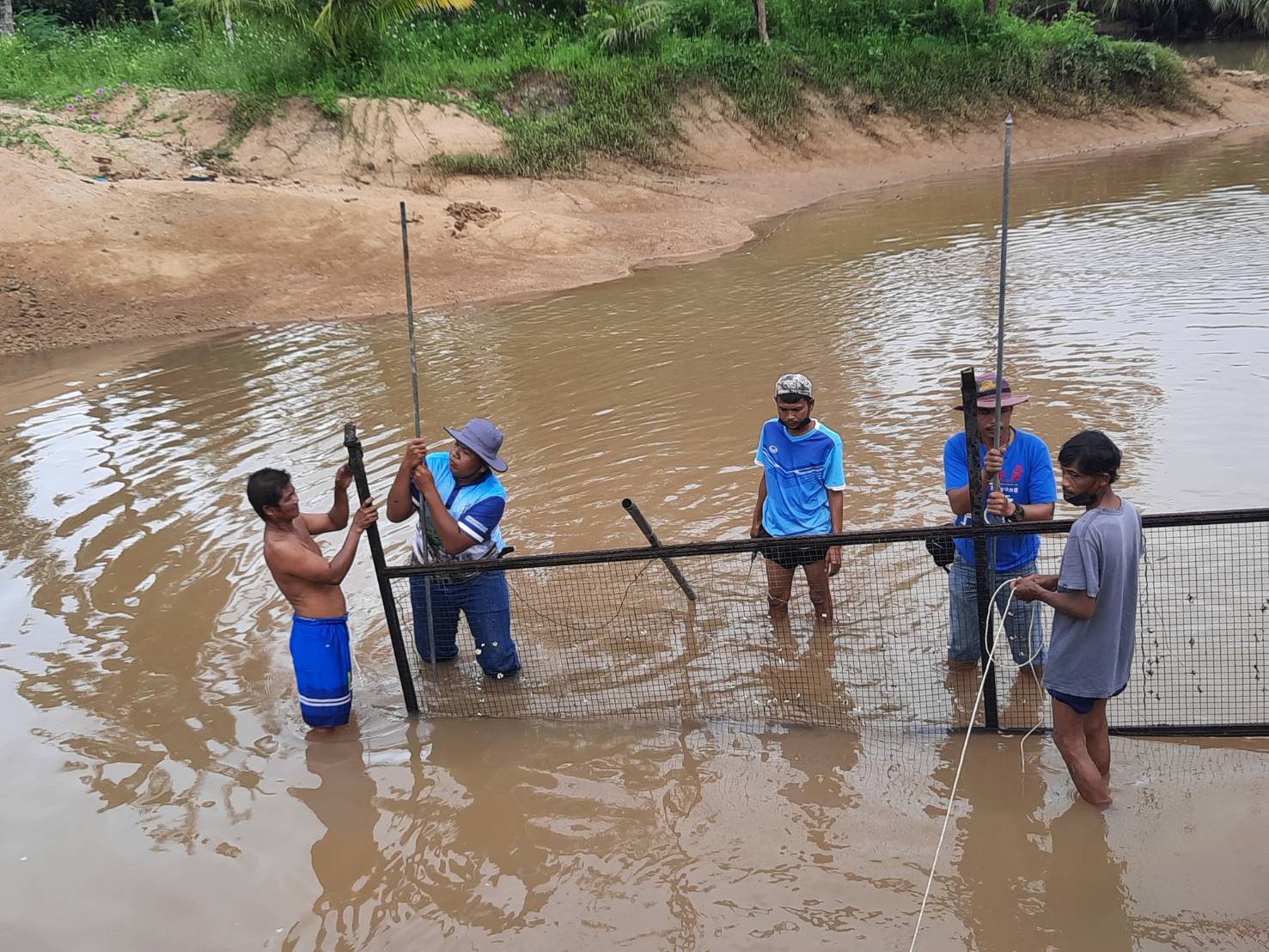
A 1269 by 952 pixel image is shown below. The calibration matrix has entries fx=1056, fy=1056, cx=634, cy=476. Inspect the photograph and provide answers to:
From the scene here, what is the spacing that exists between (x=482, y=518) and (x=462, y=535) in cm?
17

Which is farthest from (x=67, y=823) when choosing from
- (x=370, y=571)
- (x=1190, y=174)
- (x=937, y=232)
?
(x=1190, y=174)

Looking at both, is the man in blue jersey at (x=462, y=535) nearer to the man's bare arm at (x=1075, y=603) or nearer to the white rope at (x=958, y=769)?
the white rope at (x=958, y=769)

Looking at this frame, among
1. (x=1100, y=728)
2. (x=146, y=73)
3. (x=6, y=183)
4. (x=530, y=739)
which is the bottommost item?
(x=530, y=739)

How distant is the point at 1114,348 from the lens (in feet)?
36.0

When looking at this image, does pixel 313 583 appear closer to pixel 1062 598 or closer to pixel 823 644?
pixel 823 644

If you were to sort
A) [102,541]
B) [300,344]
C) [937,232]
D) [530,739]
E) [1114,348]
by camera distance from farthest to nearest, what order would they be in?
[937,232] < [300,344] < [1114,348] < [102,541] < [530,739]

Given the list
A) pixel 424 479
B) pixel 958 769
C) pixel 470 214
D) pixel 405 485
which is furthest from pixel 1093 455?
pixel 470 214

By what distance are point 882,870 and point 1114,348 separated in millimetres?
8274

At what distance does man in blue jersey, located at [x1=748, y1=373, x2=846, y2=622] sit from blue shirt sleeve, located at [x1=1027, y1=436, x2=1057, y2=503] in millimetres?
1070

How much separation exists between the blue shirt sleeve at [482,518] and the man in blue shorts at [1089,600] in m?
2.62

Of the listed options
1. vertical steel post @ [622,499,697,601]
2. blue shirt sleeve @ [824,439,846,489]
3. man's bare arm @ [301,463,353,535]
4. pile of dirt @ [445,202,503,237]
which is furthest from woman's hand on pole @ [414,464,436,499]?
pile of dirt @ [445,202,503,237]

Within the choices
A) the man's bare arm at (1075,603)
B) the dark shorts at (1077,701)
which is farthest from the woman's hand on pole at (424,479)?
the dark shorts at (1077,701)

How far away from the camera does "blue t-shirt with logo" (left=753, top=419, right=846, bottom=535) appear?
5852 millimetres

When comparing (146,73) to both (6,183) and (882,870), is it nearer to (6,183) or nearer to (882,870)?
(6,183)
